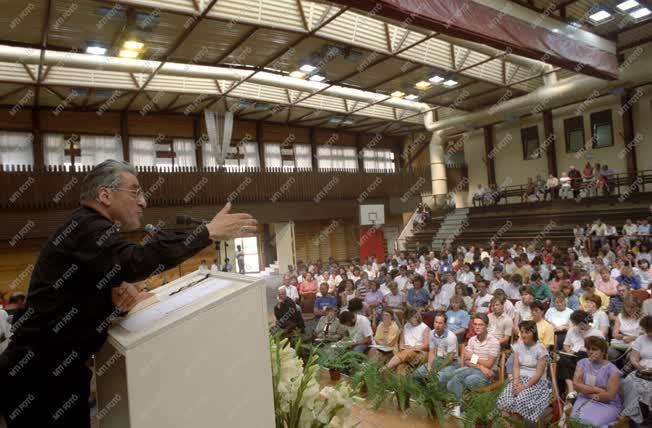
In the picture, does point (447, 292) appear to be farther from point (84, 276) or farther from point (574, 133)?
point (574, 133)

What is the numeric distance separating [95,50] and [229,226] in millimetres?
11421

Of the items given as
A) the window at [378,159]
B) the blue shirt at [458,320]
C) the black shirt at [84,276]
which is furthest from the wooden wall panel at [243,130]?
the black shirt at [84,276]

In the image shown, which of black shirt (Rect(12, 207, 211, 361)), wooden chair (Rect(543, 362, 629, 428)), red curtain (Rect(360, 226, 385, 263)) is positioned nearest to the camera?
black shirt (Rect(12, 207, 211, 361))

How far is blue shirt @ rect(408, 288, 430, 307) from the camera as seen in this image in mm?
8672

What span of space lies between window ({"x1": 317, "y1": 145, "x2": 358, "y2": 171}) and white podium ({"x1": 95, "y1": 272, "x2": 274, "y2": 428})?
63.5 ft

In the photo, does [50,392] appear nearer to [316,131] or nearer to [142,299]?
[142,299]

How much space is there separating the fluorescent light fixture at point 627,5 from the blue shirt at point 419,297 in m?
8.56

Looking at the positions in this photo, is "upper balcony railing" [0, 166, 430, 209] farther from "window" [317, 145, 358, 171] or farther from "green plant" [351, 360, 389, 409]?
"green plant" [351, 360, 389, 409]

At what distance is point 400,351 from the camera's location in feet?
19.3

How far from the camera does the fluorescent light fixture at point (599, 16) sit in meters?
11.8

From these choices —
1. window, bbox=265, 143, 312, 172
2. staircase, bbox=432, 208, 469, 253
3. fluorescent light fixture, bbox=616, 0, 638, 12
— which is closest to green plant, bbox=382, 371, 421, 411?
fluorescent light fixture, bbox=616, 0, 638, 12

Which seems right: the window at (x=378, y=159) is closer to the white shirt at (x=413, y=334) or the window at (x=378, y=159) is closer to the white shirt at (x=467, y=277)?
the white shirt at (x=467, y=277)

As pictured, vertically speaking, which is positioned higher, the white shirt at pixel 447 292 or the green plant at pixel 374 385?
the green plant at pixel 374 385

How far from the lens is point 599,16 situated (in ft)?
40.0
